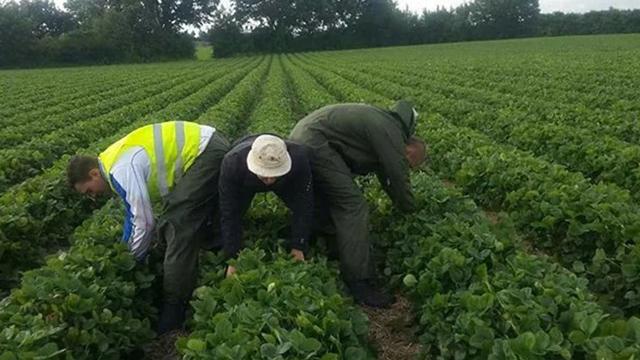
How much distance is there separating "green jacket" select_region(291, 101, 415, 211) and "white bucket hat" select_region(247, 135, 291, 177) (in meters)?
1.00

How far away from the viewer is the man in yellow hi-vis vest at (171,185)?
4.58m

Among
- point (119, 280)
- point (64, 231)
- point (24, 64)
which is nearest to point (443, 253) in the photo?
point (119, 280)

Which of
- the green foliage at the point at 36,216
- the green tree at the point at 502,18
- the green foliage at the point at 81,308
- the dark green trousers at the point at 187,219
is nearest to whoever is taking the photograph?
the green foliage at the point at 81,308

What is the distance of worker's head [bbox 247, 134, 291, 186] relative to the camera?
429 cm

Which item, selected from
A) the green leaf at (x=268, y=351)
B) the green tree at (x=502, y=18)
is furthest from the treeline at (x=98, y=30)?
the green leaf at (x=268, y=351)

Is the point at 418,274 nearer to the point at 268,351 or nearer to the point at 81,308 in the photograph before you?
the point at 268,351

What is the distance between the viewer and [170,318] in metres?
4.90

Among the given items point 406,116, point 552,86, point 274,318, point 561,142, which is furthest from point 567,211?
point 552,86

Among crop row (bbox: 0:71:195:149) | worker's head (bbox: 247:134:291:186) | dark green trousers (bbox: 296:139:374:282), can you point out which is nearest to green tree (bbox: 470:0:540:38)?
crop row (bbox: 0:71:195:149)

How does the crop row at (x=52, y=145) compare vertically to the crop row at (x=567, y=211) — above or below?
below

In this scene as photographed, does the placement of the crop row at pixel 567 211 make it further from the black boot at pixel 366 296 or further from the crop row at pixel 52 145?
the crop row at pixel 52 145

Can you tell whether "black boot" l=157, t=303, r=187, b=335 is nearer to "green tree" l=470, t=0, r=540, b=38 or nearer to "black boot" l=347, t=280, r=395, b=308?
"black boot" l=347, t=280, r=395, b=308

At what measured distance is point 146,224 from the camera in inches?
180

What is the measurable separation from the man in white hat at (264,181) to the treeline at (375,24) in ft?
238
